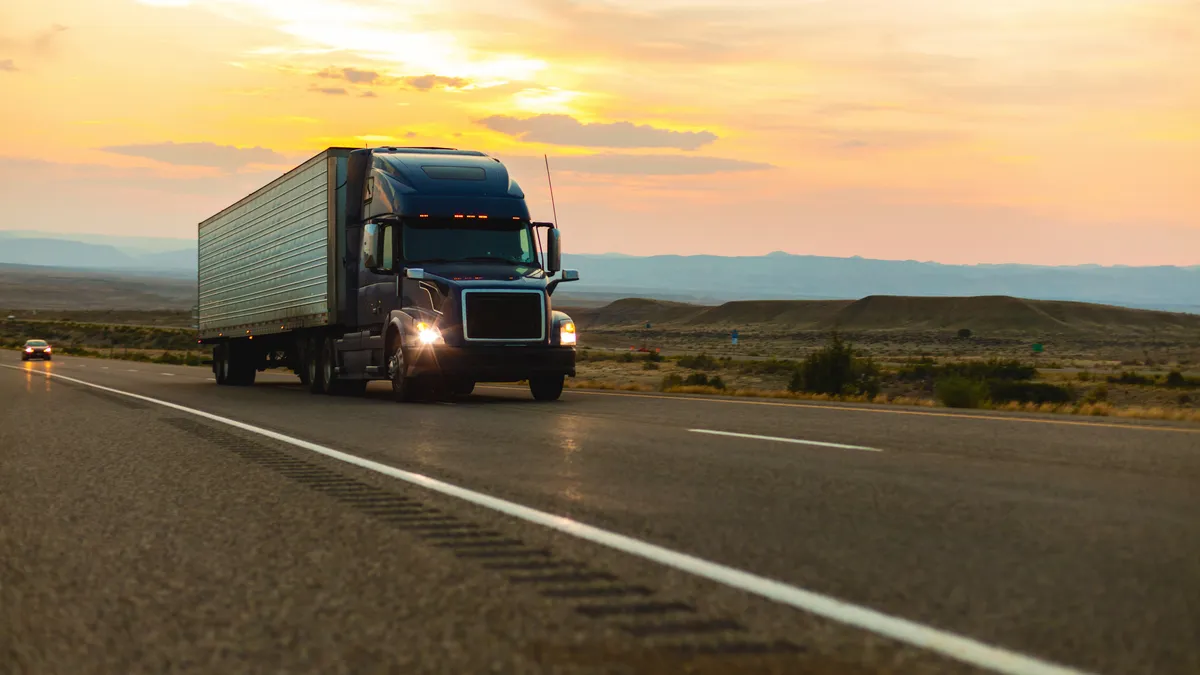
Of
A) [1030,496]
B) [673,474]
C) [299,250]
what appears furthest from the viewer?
[299,250]

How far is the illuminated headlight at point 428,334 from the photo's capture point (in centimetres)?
2017

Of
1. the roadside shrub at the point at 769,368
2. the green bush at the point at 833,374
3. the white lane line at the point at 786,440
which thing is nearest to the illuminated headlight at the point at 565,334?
the white lane line at the point at 786,440

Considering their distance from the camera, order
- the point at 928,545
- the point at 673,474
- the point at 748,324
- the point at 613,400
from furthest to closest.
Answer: the point at 748,324 → the point at 613,400 → the point at 673,474 → the point at 928,545

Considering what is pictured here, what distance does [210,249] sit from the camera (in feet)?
118

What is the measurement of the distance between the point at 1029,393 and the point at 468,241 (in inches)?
723

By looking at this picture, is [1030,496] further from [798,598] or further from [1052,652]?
[1052,652]

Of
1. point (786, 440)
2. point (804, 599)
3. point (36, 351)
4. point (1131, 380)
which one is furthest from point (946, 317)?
point (804, 599)

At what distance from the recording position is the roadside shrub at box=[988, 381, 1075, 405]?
33.0 m

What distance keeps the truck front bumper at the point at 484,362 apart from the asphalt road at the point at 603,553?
714 centimetres

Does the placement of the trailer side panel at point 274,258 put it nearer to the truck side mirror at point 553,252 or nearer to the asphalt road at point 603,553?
the truck side mirror at point 553,252

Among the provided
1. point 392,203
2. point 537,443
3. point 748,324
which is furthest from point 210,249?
point 748,324

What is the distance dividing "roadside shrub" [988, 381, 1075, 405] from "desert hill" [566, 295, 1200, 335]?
3155 inches

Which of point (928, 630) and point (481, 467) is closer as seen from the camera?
point (928, 630)

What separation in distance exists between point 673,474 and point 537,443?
3002 mm
